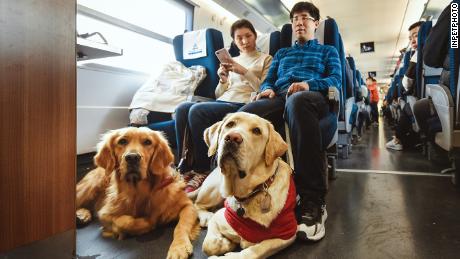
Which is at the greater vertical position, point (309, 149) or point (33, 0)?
point (33, 0)

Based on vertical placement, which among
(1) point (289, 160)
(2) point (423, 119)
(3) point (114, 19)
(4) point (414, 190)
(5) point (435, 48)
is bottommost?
(4) point (414, 190)

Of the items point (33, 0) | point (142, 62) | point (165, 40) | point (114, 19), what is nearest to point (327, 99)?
point (33, 0)

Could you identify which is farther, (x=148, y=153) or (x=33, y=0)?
(x=148, y=153)

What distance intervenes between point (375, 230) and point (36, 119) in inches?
57.2

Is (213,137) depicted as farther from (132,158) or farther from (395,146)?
(395,146)

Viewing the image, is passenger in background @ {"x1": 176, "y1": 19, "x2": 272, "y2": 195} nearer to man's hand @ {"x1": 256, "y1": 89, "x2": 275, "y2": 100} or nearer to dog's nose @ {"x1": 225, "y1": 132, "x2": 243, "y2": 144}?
man's hand @ {"x1": 256, "y1": 89, "x2": 275, "y2": 100}

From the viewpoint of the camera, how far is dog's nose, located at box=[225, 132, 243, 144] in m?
1.11

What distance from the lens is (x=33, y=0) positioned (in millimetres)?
737

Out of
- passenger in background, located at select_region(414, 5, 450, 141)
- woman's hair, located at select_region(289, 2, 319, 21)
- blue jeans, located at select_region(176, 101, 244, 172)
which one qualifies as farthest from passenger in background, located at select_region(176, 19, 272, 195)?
passenger in background, located at select_region(414, 5, 450, 141)

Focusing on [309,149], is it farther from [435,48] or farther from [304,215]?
[435,48]

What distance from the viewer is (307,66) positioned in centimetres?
187

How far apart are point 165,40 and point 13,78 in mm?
3188

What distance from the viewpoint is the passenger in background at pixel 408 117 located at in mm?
3240

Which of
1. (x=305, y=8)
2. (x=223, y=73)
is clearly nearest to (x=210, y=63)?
(x=223, y=73)
